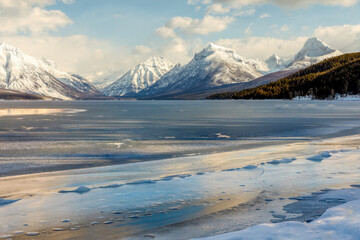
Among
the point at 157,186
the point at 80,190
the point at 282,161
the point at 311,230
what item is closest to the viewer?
the point at 311,230

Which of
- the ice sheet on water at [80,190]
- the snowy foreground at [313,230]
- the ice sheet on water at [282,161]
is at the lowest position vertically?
the ice sheet on water at [282,161]

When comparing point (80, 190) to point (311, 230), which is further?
point (80, 190)

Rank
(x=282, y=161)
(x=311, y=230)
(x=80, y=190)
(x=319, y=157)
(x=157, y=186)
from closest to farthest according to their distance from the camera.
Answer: (x=311, y=230) < (x=80, y=190) < (x=157, y=186) < (x=282, y=161) < (x=319, y=157)

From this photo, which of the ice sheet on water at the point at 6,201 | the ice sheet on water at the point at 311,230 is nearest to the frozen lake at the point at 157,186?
the ice sheet on water at the point at 6,201

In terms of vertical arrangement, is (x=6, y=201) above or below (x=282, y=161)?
above

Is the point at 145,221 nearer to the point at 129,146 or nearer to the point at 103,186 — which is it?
the point at 103,186

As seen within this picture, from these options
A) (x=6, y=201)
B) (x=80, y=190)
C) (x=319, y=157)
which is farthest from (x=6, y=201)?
(x=319, y=157)

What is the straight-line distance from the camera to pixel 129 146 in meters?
24.3

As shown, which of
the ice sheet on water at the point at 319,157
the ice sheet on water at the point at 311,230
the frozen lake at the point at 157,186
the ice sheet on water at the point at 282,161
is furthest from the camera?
the ice sheet on water at the point at 319,157

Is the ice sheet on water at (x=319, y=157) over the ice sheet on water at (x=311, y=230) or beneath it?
beneath

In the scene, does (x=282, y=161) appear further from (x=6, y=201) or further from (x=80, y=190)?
(x=6, y=201)

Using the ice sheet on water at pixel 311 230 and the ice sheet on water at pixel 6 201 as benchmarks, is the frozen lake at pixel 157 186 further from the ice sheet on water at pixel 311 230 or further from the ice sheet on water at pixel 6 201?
the ice sheet on water at pixel 311 230

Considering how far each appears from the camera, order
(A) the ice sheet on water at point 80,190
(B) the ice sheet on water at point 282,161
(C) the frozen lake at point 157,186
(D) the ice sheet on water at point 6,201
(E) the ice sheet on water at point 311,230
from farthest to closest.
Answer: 1. (B) the ice sheet on water at point 282,161
2. (A) the ice sheet on water at point 80,190
3. (D) the ice sheet on water at point 6,201
4. (C) the frozen lake at point 157,186
5. (E) the ice sheet on water at point 311,230

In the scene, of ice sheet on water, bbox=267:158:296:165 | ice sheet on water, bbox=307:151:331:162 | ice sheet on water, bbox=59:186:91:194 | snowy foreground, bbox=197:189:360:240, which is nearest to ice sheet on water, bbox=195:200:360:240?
snowy foreground, bbox=197:189:360:240
